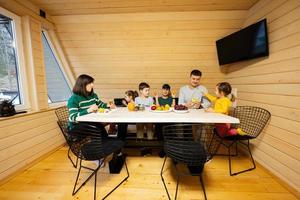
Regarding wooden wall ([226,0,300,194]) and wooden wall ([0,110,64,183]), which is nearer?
wooden wall ([226,0,300,194])

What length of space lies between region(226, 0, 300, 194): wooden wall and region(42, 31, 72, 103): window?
3454 mm

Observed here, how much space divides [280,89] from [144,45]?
6.90ft

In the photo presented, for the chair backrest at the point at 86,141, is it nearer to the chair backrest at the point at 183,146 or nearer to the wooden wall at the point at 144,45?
the chair backrest at the point at 183,146

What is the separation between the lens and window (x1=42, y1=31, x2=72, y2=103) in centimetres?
292

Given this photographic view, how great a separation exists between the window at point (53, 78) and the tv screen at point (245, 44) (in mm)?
3068

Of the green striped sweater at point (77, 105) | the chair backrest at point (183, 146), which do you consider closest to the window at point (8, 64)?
the green striped sweater at point (77, 105)

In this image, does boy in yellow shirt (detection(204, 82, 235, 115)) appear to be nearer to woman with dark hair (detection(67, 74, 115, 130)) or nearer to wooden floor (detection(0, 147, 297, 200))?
wooden floor (detection(0, 147, 297, 200))

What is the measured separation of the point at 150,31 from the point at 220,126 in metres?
1.87

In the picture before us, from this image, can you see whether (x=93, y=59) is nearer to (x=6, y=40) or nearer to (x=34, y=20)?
(x=34, y=20)

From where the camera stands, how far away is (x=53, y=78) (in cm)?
313

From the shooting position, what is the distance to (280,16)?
6.05 ft

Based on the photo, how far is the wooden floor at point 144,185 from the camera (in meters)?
1.63

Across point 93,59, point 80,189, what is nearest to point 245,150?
point 80,189

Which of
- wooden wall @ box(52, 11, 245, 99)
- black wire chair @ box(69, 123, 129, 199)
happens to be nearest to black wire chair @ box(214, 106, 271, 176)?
wooden wall @ box(52, 11, 245, 99)
